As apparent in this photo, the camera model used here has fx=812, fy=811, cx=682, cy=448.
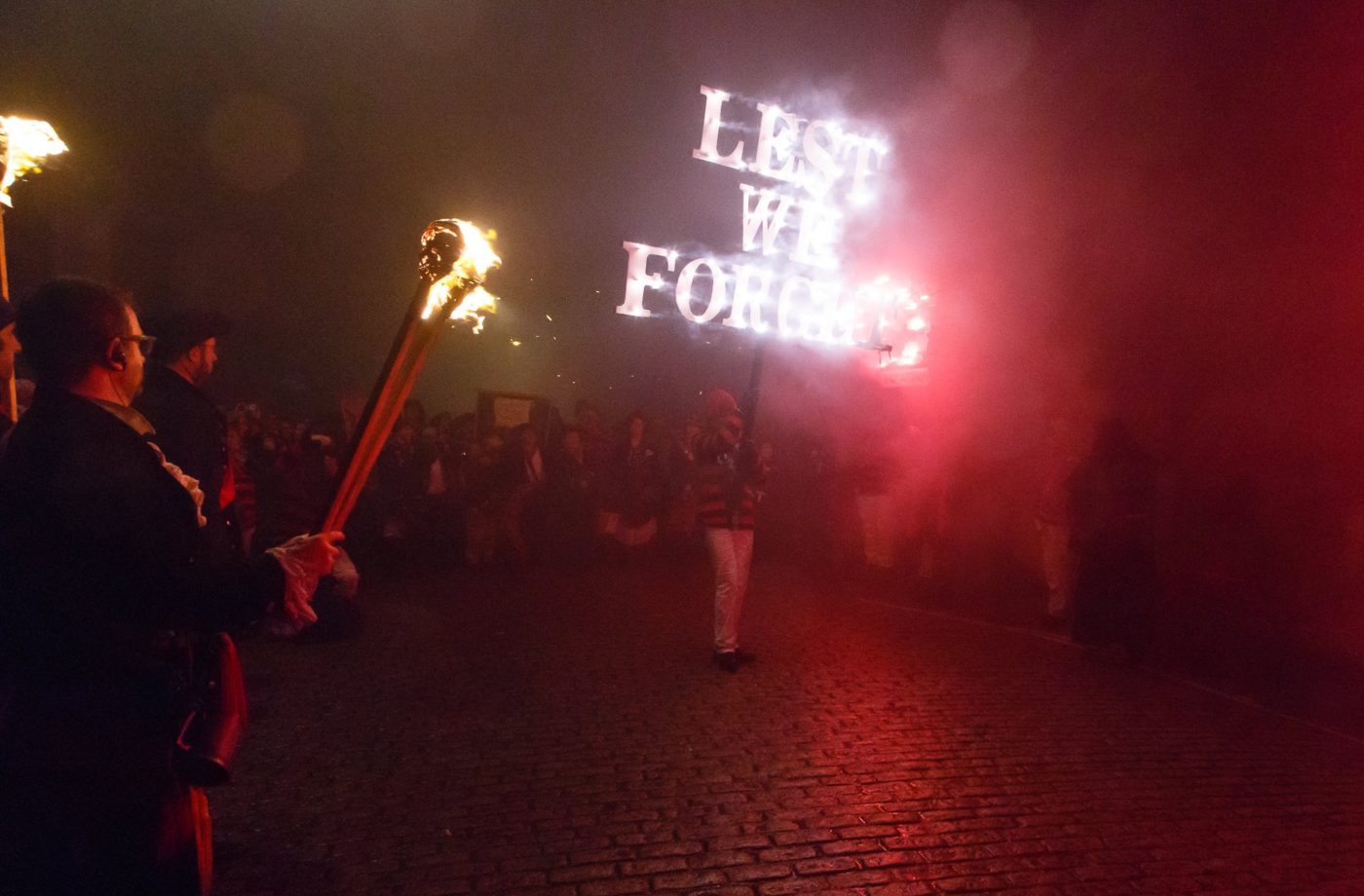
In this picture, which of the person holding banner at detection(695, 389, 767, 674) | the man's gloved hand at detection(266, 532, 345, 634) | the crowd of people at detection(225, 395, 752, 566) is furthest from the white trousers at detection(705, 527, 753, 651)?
the man's gloved hand at detection(266, 532, 345, 634)

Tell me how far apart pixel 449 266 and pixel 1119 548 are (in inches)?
262

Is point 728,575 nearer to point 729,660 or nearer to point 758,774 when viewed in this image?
point 729,660

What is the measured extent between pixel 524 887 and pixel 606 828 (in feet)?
1.83

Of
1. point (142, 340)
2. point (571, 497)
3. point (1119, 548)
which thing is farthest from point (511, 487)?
point (142, 340)

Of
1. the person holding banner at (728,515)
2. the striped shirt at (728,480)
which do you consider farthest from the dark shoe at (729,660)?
the striped shirt at (728,480)

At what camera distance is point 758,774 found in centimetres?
431

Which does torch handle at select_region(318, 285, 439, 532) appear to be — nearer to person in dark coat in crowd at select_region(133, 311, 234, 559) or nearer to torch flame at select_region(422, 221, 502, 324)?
torch flame at select_region(422, 221, 502, 324)

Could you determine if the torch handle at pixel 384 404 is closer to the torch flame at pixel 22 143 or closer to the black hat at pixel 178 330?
the black hat at pixel 178 330

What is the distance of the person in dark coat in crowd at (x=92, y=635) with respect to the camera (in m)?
1.79

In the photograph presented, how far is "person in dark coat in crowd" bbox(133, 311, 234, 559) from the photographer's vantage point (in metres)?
3.06

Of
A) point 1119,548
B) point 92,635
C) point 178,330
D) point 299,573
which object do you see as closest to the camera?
point 92,635

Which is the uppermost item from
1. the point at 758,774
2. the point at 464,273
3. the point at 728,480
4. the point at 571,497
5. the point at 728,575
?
the point at 464,273

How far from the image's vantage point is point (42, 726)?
1.79 metres

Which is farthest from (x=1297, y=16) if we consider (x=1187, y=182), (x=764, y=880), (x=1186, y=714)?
(x=764, y=880)
